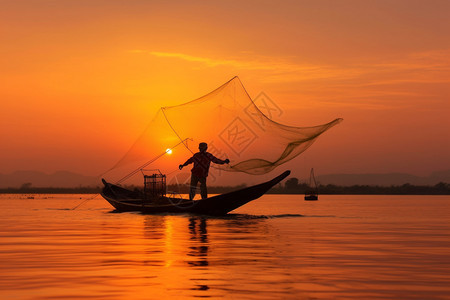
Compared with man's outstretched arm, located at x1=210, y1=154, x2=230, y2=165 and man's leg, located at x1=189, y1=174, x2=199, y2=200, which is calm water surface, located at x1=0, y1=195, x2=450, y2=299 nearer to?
man's outstretched arm, located at x1=210, y1=154, x2=230, y2=165

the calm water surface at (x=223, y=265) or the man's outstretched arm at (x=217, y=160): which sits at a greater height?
the man's outstretched arm at (x=217, y=160)

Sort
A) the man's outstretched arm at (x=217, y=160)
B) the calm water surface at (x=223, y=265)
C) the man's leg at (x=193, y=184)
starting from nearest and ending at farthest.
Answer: the calm water surface at (x=223, y=265) < the man's outstretched arm at (x=217, y=160) < the man's leg at (x=193, y=184)

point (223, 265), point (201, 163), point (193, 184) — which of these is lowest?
point (223, 265)

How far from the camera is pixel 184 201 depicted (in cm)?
3875

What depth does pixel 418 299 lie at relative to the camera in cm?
1200

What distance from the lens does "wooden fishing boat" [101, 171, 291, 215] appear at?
3566cm

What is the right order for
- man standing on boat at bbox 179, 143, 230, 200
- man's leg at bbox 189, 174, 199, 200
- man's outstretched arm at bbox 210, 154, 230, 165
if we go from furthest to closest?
man's leg at bbox 189, 174, 199, 200 < man standing on boat at bbox 179, 143, 230, 200 < man's outstretched arm at bbox 210, 154, 230, 165

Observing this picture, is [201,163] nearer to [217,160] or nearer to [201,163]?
[201,163]

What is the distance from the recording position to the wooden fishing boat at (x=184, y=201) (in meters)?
35.7

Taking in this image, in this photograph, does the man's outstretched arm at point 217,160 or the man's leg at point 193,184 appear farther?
the man's leg at point 193,184

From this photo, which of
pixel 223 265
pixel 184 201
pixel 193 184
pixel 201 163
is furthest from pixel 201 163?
pixel 223 265

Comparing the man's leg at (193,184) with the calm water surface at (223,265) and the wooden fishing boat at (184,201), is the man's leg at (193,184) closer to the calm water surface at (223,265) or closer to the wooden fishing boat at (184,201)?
the wooden fishing boat at (184,201)

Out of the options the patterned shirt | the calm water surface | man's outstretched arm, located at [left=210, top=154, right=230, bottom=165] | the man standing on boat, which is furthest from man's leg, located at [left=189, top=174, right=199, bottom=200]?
the calm water surface

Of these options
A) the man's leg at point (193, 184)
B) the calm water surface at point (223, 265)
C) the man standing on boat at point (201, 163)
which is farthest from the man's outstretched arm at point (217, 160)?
the calm water surface at point (223, 265)
